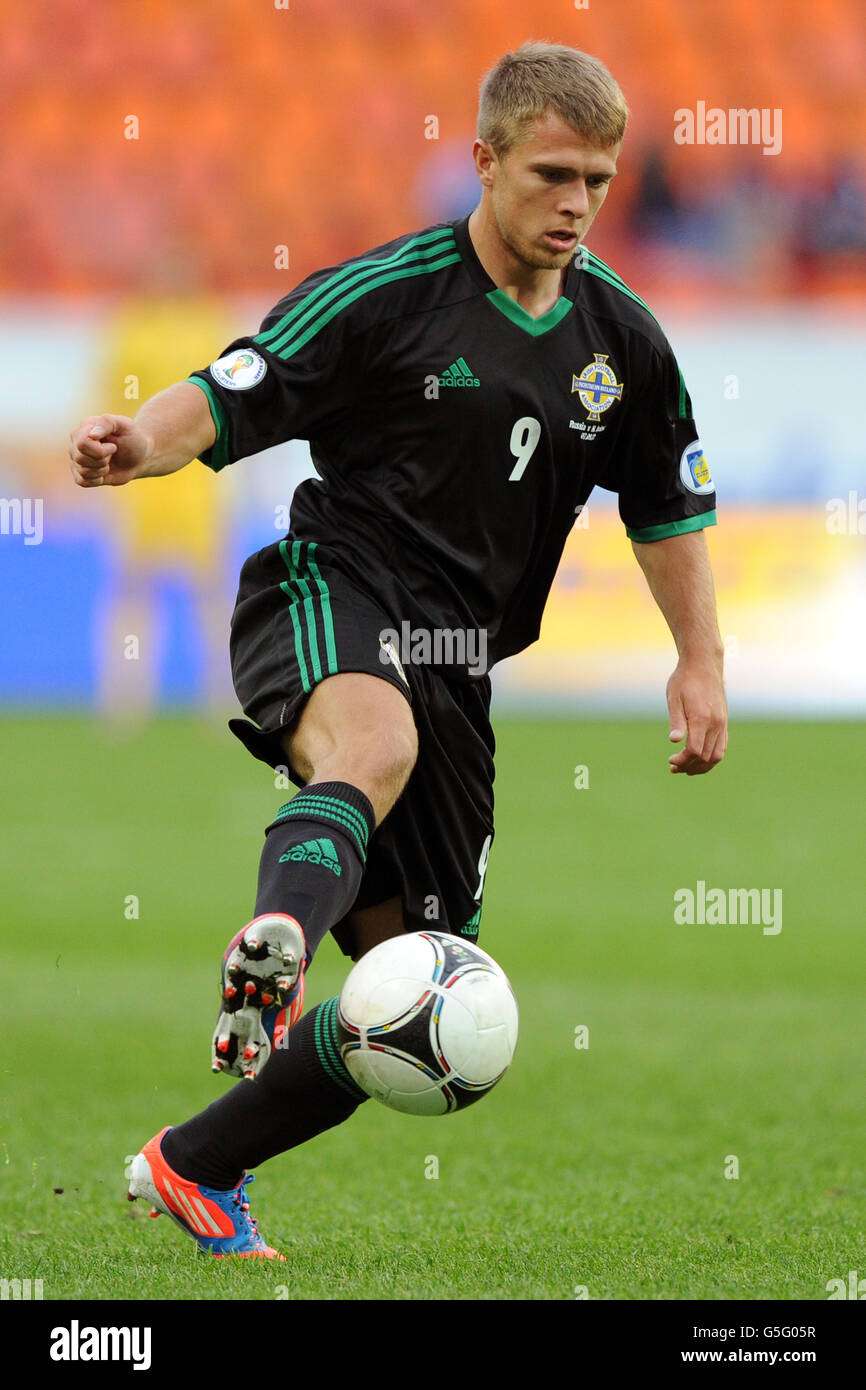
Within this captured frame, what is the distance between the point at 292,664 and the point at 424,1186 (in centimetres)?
167

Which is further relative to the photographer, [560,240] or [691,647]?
[691,647]

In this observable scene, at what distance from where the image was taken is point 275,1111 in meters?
3.78

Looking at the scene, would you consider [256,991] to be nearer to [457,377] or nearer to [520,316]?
[457,377]

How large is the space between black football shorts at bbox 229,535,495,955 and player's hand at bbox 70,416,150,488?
1.67 feet

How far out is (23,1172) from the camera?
14.9 ft

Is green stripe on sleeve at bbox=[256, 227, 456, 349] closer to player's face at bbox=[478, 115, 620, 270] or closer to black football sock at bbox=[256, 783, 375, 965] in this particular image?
player's face at bbox=[478, 115, 620, 270]

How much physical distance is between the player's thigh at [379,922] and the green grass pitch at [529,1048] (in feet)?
2.07

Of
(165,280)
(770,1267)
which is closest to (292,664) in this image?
(770,1267)

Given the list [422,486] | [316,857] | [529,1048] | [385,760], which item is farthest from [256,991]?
[529,1048]

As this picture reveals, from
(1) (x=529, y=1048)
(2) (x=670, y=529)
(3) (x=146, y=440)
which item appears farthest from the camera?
(1) (x=529, y=1048)

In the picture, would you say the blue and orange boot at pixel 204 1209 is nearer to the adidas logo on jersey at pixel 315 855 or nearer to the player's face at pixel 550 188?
the adidas logo on jersey at pixel 315 855

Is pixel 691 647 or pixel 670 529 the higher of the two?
pixel 670 529

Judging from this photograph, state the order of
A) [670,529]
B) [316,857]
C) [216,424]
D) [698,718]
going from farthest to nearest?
[670,529] → [698,718] → [216,424] → [316,857]

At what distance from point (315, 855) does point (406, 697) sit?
53 centimetres
